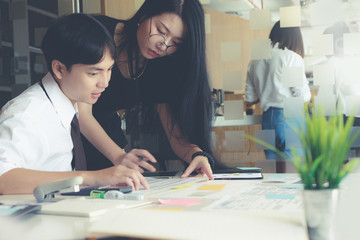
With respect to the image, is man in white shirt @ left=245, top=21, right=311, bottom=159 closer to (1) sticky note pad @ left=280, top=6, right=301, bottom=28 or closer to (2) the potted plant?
(1) sticky note pad @ left=280, top=6, right=301, bottom=28

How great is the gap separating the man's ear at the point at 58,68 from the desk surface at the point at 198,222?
725 millimetres

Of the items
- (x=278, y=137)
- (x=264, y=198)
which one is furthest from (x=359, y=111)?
(x=264, y=198)

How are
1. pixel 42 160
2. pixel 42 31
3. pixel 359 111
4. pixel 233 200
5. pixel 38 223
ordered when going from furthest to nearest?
pixel 42 31 < pixel 359 111 < pixel 42 160 < pixel 233 200 < pixel 38 223

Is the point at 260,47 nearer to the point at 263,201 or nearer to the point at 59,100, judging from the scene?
the point at 59,100

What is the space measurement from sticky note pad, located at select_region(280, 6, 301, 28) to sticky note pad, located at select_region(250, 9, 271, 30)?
89 millimetres

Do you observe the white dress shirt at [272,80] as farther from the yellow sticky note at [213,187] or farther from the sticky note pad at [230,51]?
the yellow sticky note at [213,187]

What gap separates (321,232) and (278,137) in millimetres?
1817

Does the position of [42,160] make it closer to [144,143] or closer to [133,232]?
[133,232]

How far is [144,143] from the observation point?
241cm

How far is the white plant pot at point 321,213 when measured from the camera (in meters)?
0.51

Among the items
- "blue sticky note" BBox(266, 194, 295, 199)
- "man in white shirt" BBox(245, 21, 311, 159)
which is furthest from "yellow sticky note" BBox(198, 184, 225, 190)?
"man in white shirt" BBox(245, 21, 311, 159)

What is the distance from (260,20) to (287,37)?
0.58 ft

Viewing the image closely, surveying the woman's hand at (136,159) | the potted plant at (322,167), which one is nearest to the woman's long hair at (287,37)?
the woman's hand at (136,159)

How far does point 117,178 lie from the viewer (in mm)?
1054
